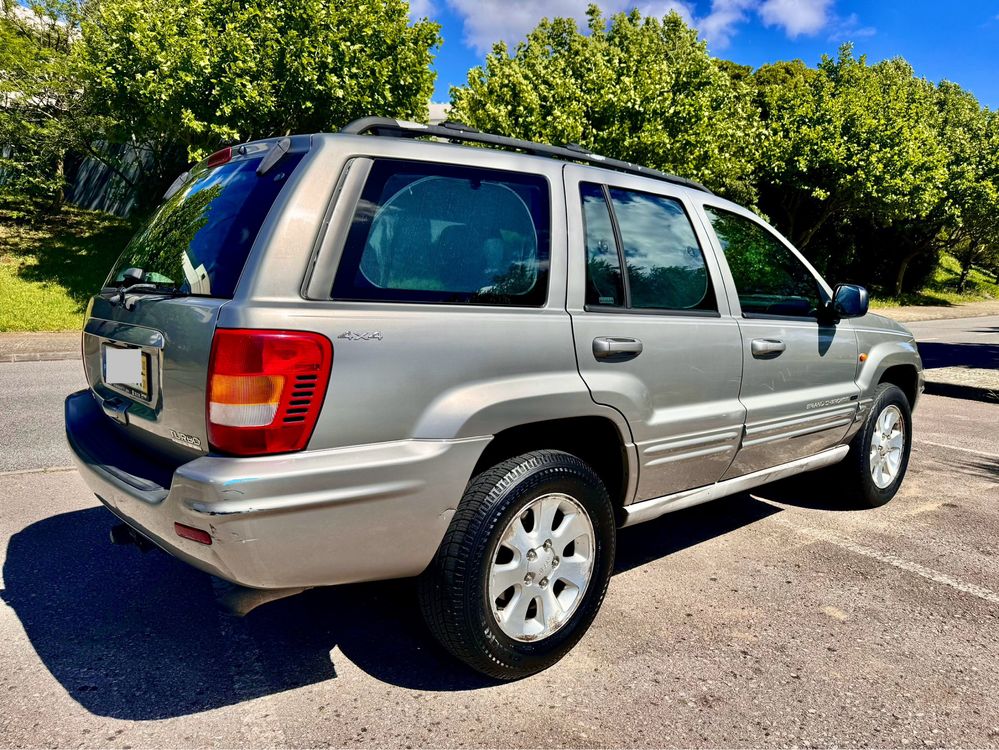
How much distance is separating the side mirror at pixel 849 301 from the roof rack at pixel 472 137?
3.39ft

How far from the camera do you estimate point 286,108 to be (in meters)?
15.5

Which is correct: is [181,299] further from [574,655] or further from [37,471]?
[37,471]

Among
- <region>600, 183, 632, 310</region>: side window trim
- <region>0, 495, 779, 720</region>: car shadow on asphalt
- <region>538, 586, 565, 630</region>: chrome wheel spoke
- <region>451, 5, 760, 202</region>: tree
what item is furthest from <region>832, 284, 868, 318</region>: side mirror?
<region>451, 5, 760, 202</region>: tree

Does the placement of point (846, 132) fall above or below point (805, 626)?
above

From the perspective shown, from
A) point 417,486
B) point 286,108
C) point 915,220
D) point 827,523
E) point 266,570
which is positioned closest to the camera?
point 266,570

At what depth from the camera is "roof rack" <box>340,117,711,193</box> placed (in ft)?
8.36

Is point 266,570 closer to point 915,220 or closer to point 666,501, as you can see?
point 666,501

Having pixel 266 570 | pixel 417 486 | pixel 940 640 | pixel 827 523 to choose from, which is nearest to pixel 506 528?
pixel 417 486

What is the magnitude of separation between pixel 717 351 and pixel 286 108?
14.7 m

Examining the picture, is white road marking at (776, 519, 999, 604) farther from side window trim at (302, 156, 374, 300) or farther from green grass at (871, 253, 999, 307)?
green grass at (871, 253, 999, 307)

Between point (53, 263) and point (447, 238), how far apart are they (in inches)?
715

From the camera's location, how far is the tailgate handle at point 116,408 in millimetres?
2543

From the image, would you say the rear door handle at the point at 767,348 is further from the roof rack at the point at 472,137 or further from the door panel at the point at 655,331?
the roof rack at the point at 472,137

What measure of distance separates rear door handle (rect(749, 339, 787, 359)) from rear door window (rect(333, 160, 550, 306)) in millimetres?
1259
